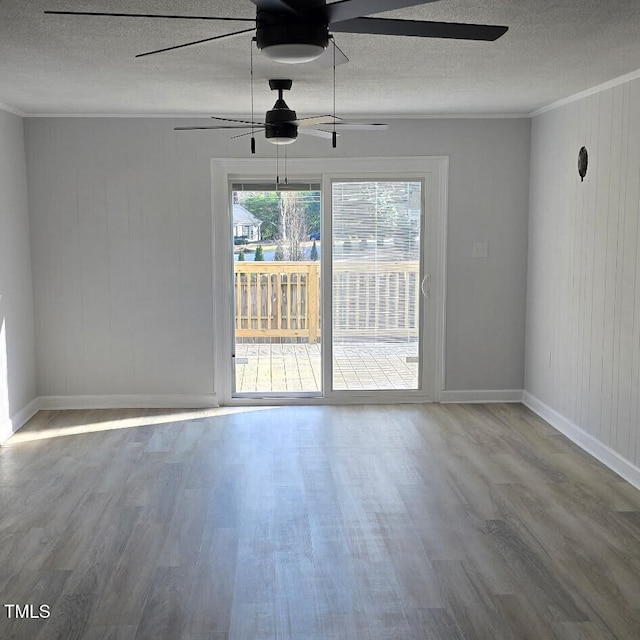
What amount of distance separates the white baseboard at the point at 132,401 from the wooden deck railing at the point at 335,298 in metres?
0.63

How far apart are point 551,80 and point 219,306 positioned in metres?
3.12

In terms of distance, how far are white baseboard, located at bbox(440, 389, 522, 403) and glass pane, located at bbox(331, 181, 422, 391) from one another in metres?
0.30

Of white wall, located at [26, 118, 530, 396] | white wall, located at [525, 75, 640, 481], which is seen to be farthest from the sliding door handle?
white wall, located at [525, 75, 640, 481]

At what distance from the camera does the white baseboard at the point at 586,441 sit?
4.73 meters

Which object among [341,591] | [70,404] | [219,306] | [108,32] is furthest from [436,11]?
[70,404]

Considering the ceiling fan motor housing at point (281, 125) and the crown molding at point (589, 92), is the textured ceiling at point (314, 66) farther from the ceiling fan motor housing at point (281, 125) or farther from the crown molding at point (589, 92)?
the ceiling fan motor housing at point (281, 125)

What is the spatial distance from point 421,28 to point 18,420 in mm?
4646

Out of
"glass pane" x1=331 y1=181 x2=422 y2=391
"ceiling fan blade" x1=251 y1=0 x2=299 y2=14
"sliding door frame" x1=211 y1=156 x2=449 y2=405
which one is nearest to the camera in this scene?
"ceiling fan blade" x1=251 y1=0 x2=299 y2=14

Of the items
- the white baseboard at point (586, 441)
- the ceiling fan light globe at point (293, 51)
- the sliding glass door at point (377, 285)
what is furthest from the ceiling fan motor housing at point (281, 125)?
the white baseboard at point (586, 441)

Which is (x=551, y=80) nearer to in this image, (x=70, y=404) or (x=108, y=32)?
(x=108, y=32)

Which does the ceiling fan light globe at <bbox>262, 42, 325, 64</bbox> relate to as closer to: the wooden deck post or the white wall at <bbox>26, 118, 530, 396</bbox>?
the white wall at <bbox>26, 118, 530, 396</bbox>

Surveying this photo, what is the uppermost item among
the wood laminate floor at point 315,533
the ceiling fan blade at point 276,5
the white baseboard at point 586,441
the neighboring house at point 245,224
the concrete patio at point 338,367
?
the ceiling fan blade at point 276,5

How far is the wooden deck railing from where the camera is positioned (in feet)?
22.1

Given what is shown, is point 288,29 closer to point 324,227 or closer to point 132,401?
point 324,227
